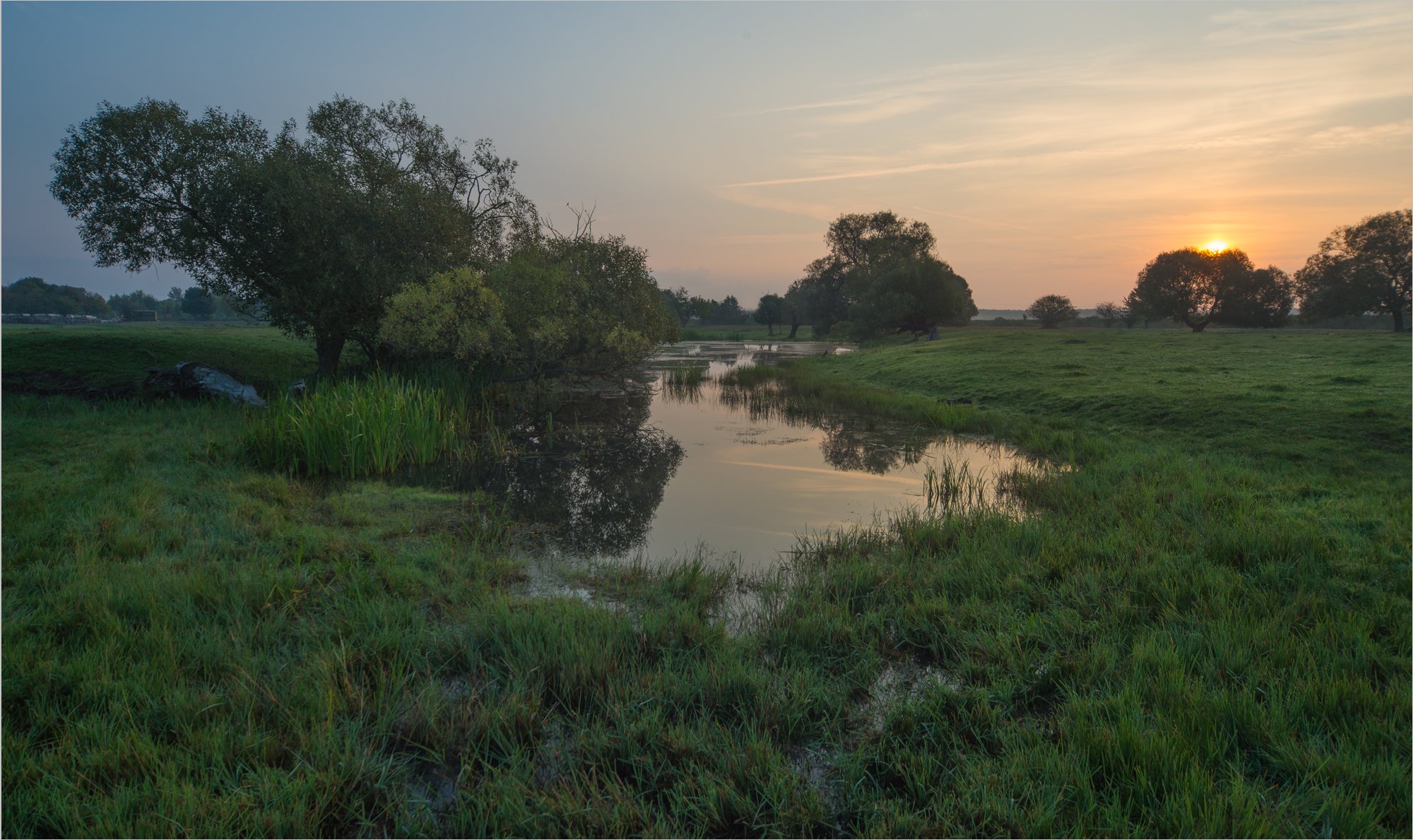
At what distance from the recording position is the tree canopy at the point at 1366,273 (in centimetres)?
4588

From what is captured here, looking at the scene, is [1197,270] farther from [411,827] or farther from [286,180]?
[411,827]

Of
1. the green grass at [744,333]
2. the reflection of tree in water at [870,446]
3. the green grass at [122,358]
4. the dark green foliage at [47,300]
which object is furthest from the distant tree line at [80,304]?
the green grass at [744,333]

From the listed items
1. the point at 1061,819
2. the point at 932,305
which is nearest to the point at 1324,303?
the point at 932,305

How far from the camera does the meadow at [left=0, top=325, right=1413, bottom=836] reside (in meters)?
3.29

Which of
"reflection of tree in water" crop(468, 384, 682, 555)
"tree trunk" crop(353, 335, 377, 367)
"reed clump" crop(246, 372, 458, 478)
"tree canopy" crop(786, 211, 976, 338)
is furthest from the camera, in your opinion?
"tree canopy" crop(786, 211, 976, 338)

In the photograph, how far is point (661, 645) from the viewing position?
16.8 feet

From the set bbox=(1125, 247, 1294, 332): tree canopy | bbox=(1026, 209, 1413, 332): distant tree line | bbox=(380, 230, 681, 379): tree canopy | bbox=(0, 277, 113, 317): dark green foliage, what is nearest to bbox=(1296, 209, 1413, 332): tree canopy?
bbox=(1026, 209, 1413, 332): distant tree line

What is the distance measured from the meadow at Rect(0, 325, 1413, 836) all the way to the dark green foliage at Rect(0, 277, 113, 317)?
7013 centimetres

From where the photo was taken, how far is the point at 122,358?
19906 millimetres

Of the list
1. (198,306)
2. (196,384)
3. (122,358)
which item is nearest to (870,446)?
(196,384)

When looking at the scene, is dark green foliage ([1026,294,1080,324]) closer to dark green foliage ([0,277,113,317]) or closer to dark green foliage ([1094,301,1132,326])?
dark green foliage ([1094,301,1132,326])

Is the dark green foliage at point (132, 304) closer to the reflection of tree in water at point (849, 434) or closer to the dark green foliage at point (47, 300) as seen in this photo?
the dark green foliage at point (47, 300)

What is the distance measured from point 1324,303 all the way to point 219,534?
66.9 metres

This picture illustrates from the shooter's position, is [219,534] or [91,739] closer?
[91,739]
